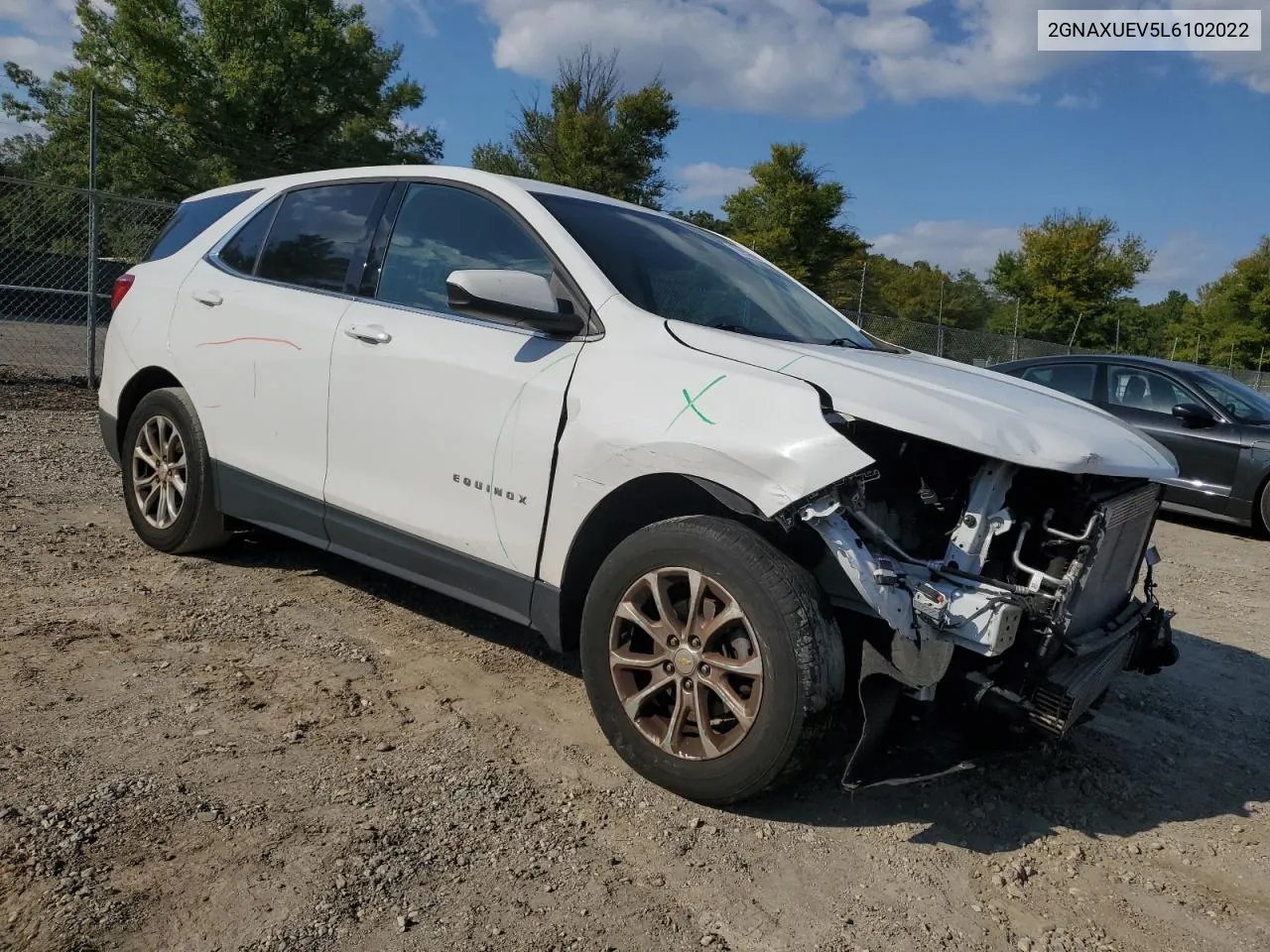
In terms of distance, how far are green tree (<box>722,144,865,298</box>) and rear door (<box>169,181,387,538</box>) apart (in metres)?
29.5

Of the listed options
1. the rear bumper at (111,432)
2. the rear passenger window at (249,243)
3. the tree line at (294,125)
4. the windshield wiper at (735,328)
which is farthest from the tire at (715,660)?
the tree line at (294,125)

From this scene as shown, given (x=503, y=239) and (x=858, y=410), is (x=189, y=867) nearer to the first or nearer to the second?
(x=858, y=410)

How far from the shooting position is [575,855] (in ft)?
8.23

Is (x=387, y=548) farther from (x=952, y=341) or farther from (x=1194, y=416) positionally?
(x=952, y=341)

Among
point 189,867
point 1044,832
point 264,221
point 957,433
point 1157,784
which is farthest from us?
point 264,221

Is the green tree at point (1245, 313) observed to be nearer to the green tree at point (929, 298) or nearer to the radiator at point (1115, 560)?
the green tree at point (929, 298)

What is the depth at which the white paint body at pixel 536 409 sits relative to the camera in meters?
2.60

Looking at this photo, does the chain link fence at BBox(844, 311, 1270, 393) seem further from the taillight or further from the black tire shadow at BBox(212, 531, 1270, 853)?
the taillight

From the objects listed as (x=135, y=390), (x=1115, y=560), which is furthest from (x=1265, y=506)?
(x=135, y=390)

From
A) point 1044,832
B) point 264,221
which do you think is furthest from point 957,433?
point 264,221

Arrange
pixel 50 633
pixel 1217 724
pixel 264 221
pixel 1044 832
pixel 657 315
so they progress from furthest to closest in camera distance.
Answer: pixel 264 221, pixel 1217 724, pixel 50 633, pixel 657 315, pixel 1044 832

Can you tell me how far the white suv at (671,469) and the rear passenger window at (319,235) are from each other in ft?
0.05

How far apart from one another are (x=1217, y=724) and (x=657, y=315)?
286 centimetres

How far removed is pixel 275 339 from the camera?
3.94 metres
